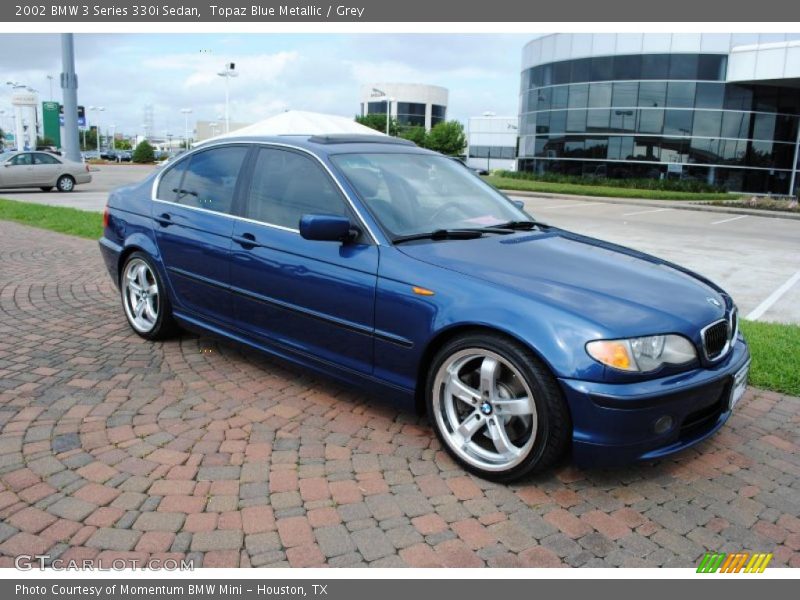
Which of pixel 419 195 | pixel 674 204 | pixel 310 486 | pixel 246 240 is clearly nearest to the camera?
pixel 310 486

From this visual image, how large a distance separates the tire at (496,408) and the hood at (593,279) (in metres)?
0.34

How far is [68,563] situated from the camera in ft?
8.77

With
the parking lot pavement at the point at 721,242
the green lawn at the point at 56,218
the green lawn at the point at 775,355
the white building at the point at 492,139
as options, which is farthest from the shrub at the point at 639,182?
the white building at the point at 492,139

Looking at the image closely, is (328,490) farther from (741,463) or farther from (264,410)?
(741,463)

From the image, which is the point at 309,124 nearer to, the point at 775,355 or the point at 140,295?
the point at 140,295

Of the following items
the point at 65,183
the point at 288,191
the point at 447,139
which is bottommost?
the point at 65,183

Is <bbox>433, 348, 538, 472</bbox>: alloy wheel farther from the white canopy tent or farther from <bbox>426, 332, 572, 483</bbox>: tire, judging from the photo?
the white canopy tent

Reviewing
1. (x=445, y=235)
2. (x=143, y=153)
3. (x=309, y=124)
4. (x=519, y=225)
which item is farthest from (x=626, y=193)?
(x=143, y=153)

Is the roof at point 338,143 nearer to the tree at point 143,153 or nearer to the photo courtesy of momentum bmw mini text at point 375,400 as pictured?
the photo courtesy of momentum bmw mini text at point 375,400

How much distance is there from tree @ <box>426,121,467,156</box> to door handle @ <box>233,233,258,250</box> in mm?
69726

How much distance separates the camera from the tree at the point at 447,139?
72.8 metres

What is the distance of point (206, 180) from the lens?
495 centimetres

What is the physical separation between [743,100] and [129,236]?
33.7 m

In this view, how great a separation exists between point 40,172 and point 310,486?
22764 mm
